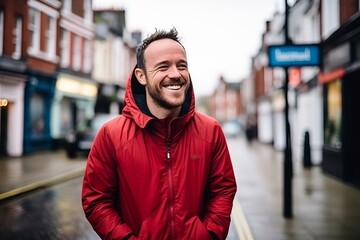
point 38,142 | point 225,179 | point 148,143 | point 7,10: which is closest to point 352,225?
point 225,179

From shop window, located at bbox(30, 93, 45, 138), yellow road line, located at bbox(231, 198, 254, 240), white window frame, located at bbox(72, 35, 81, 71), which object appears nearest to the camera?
yellow road line, located at bbox(231, 198, 254, 240)

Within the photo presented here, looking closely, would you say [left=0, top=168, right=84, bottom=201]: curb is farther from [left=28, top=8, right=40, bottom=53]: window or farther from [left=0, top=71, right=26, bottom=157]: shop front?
[left=28, top=8, right=40, bottom=53]: window

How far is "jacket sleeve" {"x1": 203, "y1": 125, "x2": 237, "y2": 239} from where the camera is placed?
2148 millimetres

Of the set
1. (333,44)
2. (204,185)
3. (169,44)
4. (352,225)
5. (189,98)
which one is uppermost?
(333,44)

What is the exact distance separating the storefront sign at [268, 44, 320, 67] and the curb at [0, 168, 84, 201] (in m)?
5.83

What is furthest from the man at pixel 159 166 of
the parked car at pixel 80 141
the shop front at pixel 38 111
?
the shop front at pixel 38 111

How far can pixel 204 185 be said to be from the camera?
2.15 m

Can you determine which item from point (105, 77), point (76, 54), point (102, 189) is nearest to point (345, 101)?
point (102, 189)

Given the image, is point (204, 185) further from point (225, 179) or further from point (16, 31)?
point (16, 31)

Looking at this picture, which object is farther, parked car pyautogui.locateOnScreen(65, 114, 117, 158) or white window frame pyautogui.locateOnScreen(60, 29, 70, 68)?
white window frame pyautogui.locateOnScreen(60, 29, 70, 68)

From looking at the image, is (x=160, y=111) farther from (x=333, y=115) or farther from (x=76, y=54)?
(x=76, y=54)

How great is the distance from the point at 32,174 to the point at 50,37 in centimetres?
1014

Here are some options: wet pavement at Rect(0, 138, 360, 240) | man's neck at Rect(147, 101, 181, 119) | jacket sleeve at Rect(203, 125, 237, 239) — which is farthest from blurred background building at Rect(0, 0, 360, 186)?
man's neck at Rect(147, 101, 181, 119)

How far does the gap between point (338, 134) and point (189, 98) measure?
31.5ft
